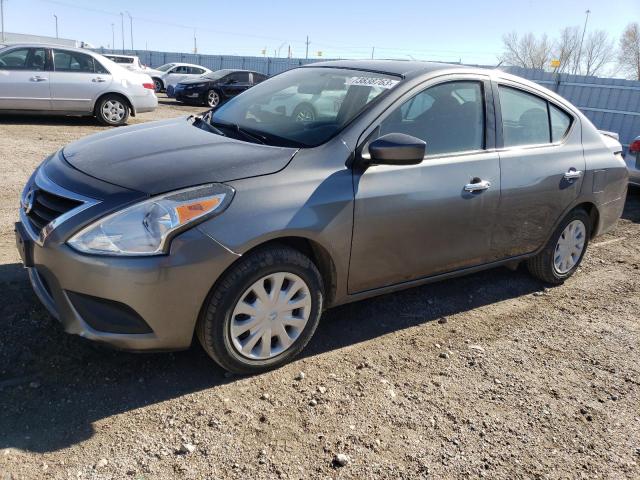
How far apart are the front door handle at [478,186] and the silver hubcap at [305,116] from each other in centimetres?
107

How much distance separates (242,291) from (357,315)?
50.3 inches

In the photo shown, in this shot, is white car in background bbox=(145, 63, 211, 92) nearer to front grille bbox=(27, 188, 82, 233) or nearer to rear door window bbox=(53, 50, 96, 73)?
rear door window bbox=(53, 50, 96, 73)

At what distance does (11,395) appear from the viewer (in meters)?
2.70

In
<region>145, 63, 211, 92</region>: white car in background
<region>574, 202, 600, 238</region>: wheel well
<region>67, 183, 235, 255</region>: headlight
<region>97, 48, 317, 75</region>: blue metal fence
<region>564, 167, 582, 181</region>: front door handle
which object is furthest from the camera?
<region>97, 48, 317, 75</region>: blue metal fence

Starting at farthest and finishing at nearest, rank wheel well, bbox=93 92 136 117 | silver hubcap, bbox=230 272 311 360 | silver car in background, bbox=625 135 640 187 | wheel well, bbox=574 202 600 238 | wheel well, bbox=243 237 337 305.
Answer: wheel well, bbox=93 92 136 117, silver car in background, bbox=625 135 640 187, wheel well, bbox=574 202 600 238, wheel well, bbox=243 237 337 305, silver hubcap, bbox=230 272 311 360

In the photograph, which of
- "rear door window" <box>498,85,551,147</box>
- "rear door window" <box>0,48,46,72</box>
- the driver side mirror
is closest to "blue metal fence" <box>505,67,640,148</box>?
"rear door window" <box>498,85,551,147</box>

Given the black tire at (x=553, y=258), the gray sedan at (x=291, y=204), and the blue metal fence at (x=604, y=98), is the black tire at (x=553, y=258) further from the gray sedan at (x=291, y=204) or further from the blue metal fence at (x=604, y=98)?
the blue metal fence at (x=604, y=98)

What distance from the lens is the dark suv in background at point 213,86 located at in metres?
19.4

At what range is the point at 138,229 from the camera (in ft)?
8.45

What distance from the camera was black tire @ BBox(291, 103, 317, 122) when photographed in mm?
3496

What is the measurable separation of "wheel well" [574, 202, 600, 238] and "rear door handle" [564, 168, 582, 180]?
33 cm

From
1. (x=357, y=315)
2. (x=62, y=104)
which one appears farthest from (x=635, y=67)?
(x=357, y=315)

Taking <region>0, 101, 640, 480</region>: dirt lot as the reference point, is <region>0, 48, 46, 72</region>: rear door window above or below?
above

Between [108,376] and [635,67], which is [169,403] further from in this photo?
[635,67]
